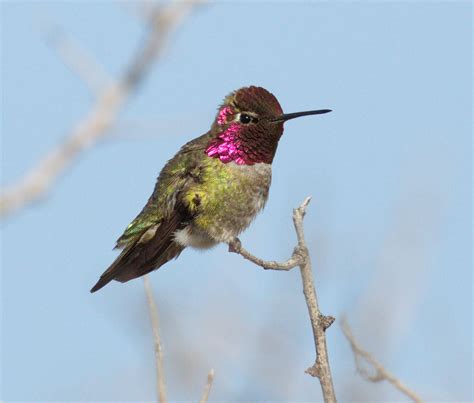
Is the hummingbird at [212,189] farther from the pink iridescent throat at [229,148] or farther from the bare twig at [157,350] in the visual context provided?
the bare twig at [157,350]

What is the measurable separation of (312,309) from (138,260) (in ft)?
7.14

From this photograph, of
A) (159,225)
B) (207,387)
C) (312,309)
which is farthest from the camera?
(159,225)

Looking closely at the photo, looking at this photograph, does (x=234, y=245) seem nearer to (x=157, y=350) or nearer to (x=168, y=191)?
(x=168, y=191)

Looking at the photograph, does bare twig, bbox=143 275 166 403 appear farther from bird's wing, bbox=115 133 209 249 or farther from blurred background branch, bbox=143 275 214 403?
bird's wing, bbox=115 133 209 249

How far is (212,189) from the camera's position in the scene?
578 cm

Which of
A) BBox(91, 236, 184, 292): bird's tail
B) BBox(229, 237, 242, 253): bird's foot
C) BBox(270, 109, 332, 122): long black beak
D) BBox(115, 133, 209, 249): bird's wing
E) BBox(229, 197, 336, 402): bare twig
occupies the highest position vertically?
BBox(270, 109, 332, 122): long black beak

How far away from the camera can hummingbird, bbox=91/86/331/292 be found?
226 inches

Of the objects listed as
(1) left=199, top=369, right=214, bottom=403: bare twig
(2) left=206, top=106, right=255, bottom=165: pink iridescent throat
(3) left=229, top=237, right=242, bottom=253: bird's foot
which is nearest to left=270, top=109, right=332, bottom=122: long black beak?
(2) left=206, top=106, right=255, bottom=165: pink iridescent throat

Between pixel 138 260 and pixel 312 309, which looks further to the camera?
pixel 138 260

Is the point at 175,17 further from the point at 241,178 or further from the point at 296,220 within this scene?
the point at 296,220

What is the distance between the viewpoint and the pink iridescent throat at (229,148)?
5844 millimetres

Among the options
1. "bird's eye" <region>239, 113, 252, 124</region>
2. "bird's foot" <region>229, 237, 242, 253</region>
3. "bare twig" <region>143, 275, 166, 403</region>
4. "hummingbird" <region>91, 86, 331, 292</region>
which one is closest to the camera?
"bare twig" <region>143, 275, 166, 403</region>

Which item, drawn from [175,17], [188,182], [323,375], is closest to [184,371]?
[188,182]

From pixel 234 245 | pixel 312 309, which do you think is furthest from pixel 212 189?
pixel 312 309
